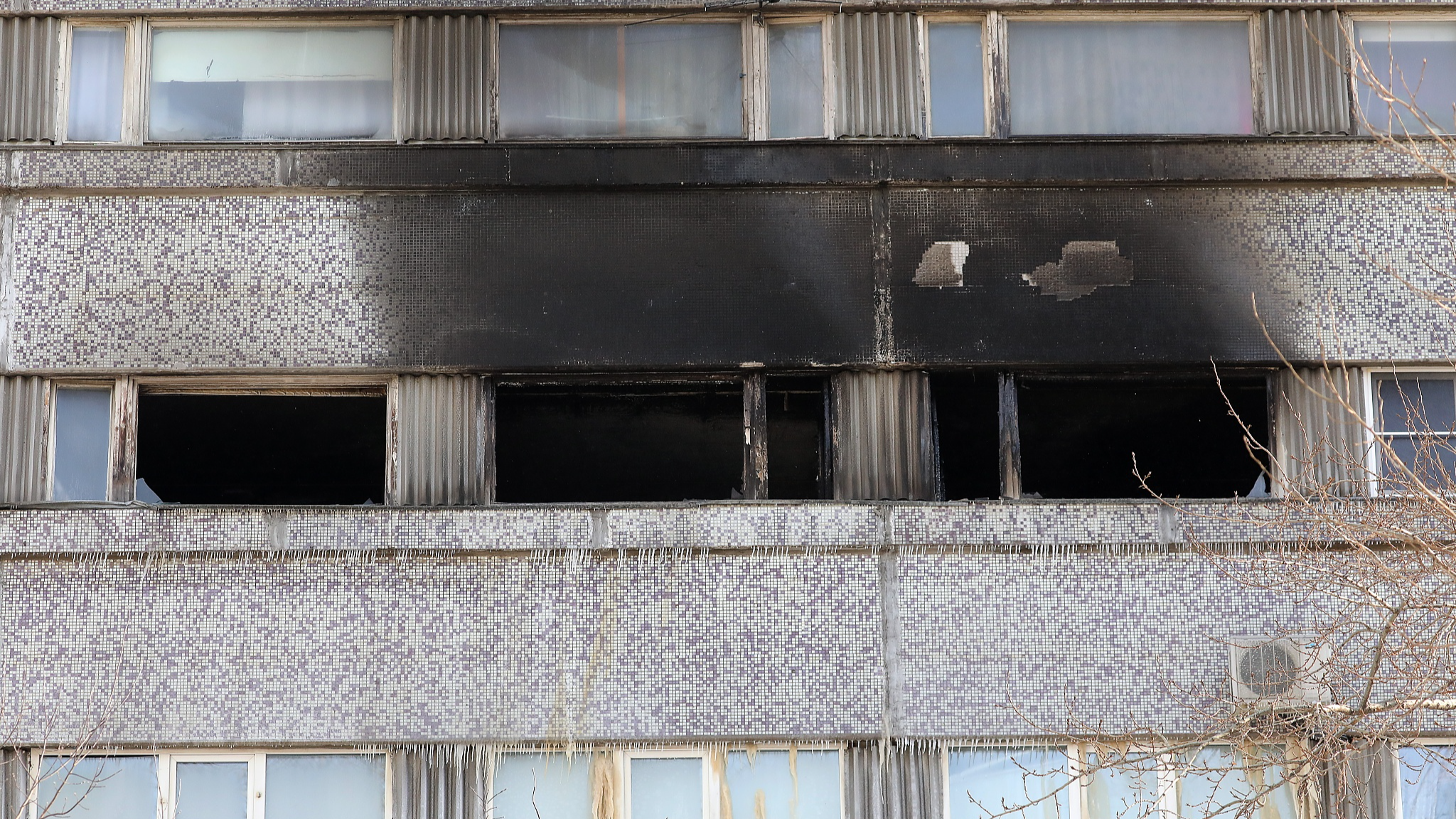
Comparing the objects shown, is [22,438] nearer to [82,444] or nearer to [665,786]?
[82,444]

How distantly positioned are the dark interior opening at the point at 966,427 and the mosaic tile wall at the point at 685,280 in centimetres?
32

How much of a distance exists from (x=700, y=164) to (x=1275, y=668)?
5.00 m

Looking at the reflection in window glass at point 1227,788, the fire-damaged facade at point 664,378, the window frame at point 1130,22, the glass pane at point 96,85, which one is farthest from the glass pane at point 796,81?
the reflection in window glass at point 1227,788

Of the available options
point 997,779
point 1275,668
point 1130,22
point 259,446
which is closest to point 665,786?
point 997,779

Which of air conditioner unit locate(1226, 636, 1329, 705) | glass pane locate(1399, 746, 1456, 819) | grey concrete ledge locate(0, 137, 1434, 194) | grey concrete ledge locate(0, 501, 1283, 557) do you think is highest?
grey concrete ledge locate(0, 137, 1434, 194)

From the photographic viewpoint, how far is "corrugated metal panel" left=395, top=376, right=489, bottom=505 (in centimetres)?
928

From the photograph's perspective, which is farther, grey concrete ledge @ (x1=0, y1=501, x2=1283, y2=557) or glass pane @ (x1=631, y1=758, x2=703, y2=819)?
grey concrete ledge @ (x1=0, y1=501, x2=1283, y2=557)

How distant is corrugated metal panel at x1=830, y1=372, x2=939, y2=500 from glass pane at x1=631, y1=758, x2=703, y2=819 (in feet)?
6.71

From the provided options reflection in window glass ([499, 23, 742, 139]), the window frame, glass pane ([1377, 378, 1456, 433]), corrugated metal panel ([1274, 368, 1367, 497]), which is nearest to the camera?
corrugated metal panel ([1274, 368, 1367, 497])

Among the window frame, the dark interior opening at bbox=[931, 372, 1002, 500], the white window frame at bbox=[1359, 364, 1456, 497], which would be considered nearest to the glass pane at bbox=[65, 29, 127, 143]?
the dark interior opening at bbox=[931, 372, 1002, 500]

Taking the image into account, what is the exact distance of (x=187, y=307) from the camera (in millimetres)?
9375

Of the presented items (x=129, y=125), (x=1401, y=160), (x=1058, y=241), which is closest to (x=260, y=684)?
(x=129, y=125)

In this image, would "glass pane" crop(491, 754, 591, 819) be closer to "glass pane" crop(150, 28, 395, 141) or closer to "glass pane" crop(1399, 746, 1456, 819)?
"glass pane" crop(150, 28, 395, 141)

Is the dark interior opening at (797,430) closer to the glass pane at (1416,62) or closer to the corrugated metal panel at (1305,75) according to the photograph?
the corrugated metal panel at (1305,75)
